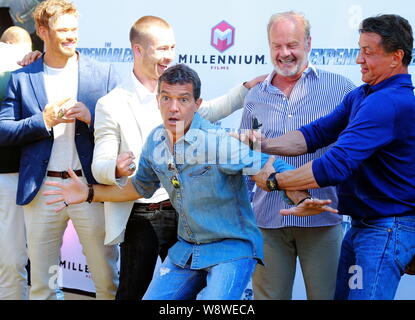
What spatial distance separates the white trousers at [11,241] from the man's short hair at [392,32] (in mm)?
2522

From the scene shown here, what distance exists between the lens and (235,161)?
308cm

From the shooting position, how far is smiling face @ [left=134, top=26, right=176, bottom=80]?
3.95 m

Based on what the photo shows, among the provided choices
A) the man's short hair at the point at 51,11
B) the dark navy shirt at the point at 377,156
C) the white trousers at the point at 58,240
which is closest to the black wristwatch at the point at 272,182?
the dark navy shirt at the point at 377,156

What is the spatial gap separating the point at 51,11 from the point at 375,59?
6.63 ft

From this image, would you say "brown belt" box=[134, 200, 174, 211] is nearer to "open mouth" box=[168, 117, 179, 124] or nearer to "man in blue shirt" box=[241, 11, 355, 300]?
"man in blue shirt" box=[241, 11, 355, 300]

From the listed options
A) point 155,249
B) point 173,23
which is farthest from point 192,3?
point 155,249

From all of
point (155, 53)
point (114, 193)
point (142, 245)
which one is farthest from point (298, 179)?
point (155, 53)

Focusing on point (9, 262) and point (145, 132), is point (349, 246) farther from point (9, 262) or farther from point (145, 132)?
point (9, 262)

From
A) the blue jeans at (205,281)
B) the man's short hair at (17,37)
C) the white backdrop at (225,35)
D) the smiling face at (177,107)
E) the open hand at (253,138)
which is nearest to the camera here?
the blue jeans at (205,281)

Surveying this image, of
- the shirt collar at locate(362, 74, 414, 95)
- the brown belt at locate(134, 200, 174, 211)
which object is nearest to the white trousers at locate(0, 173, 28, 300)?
the brown belt at locate(134, 200, 174, 211)

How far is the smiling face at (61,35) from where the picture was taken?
163 inches

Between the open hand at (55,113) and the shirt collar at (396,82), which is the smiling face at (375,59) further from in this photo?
the open hand at (55,113)

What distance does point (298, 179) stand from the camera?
310cm
